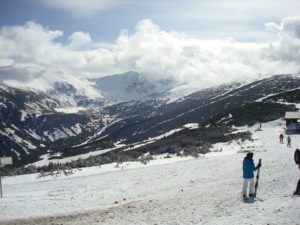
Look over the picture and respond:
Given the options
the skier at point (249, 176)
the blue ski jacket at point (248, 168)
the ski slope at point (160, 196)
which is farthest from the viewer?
the blue ski jacket at point (248, 168)

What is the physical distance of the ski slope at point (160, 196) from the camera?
18.3 metres

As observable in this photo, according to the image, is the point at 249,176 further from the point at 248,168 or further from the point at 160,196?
the point at 160,196

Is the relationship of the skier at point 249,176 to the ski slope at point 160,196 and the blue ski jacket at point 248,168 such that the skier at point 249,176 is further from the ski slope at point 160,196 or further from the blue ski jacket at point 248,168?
the ski slope at point 160,196

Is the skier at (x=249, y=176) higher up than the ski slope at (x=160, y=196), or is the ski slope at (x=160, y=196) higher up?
the skier at (x=249, y=176)


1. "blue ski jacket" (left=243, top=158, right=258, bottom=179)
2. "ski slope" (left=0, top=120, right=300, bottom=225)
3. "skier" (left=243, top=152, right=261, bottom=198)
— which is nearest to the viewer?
"ski slope" (left=0, top=120, right=300, bottom=225)

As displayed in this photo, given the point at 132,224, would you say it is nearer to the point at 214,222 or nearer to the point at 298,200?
the point at 214,222

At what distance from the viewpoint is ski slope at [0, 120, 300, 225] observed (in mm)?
18266

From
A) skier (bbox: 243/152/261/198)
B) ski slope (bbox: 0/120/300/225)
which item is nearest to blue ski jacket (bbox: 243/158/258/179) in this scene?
skier (bbox: 243/152/261/198)

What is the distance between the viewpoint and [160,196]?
23984mm

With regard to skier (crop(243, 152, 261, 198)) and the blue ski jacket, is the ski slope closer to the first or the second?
skier (crop(243, 152, 261, 198))

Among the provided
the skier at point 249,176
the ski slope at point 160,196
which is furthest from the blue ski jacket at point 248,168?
the ski slope at point 160,196

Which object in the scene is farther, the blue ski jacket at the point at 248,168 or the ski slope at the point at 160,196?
the blue ski jacket at the point at 248,168

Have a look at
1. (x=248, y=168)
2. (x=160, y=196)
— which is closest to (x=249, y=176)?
(x=248, y=168)

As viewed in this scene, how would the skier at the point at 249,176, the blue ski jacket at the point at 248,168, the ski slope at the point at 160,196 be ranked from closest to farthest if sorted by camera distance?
the ski slope at the point at 160,196 < the skier at the point at 249,176 < the blue ski jacket at the point at 248,168
